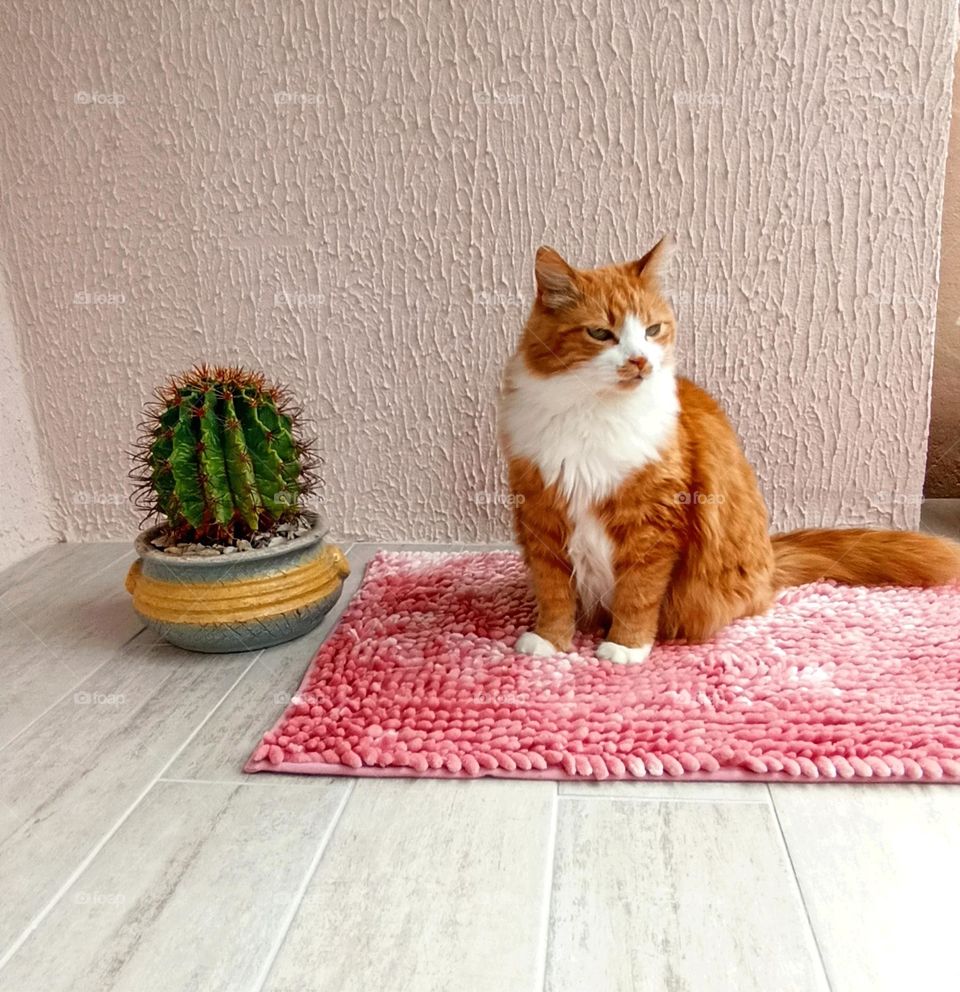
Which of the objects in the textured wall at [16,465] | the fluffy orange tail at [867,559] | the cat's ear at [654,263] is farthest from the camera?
the textured wall at [16,465]

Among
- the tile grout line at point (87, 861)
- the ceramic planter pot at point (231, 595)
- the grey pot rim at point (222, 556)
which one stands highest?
the grey pot rim at point (222, 556)

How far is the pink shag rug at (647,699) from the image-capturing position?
108cm

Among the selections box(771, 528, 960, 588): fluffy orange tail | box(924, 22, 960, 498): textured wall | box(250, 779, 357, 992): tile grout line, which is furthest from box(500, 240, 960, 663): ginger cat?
box(924, 22, 960, 498): textured wall

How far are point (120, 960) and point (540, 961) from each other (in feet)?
1.27

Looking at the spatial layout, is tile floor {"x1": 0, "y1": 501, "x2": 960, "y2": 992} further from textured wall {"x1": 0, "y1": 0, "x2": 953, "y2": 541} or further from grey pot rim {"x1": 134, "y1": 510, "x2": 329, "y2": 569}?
textured wall {"x1": 0, "y1": 0, "x2": 953, "y2": 541}

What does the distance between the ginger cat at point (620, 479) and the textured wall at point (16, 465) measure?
1.21 metres

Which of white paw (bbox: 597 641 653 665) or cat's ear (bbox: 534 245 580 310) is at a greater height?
cat's ear (bbox: 534 245 580 310)

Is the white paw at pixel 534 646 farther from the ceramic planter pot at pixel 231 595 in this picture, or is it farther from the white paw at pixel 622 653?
the ceramic planter pot at pixel 231 595

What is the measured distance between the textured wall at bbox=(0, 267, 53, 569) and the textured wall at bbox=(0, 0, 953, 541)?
0.05 metres

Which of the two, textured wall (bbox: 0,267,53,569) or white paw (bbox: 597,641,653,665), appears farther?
textured wall (bbox: 0,267,53,569)

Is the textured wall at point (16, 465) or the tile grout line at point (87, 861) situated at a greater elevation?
the textured wall at point (16, 465)

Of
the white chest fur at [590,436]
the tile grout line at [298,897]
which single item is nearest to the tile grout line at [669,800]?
the tile grout line at [298,897]

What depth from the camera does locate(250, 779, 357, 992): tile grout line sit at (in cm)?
79

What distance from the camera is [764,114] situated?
1.72 metres
